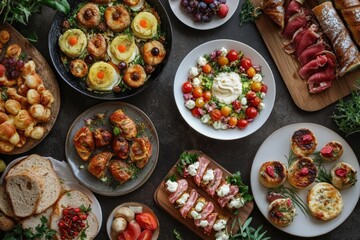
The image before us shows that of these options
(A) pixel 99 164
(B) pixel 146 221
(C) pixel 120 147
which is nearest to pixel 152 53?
(C) pixel 120 147

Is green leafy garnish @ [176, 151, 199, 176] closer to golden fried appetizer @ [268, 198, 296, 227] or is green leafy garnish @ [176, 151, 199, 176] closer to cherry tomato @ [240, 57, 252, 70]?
golden fried appetizer @ [268, 198, 296, 227]

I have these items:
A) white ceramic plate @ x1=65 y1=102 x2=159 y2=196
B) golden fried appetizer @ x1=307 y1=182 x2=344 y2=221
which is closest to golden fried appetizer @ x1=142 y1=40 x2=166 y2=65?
white ceramic plate @ x1=65 y1=102 x2=159 y2=196

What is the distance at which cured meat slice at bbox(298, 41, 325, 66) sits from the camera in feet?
17.1

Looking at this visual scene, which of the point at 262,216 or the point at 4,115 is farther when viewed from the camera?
the point at 262,216

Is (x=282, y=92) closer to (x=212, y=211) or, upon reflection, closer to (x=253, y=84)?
(x=253, y=84)

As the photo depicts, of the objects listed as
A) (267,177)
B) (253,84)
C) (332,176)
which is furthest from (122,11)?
(332,176)

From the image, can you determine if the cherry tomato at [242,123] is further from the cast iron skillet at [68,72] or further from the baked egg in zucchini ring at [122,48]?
the baked egg in zucchini ring at [122,48]

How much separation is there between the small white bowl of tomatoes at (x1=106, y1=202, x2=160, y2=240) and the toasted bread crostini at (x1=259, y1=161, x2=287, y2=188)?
1057 mm

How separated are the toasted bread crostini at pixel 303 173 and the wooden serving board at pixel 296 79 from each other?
50cm

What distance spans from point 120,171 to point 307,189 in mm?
1701

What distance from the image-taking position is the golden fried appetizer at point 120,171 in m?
5.09

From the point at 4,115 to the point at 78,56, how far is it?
2.74 feet

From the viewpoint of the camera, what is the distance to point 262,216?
5.29 metres

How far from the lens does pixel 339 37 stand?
17.0 ft
